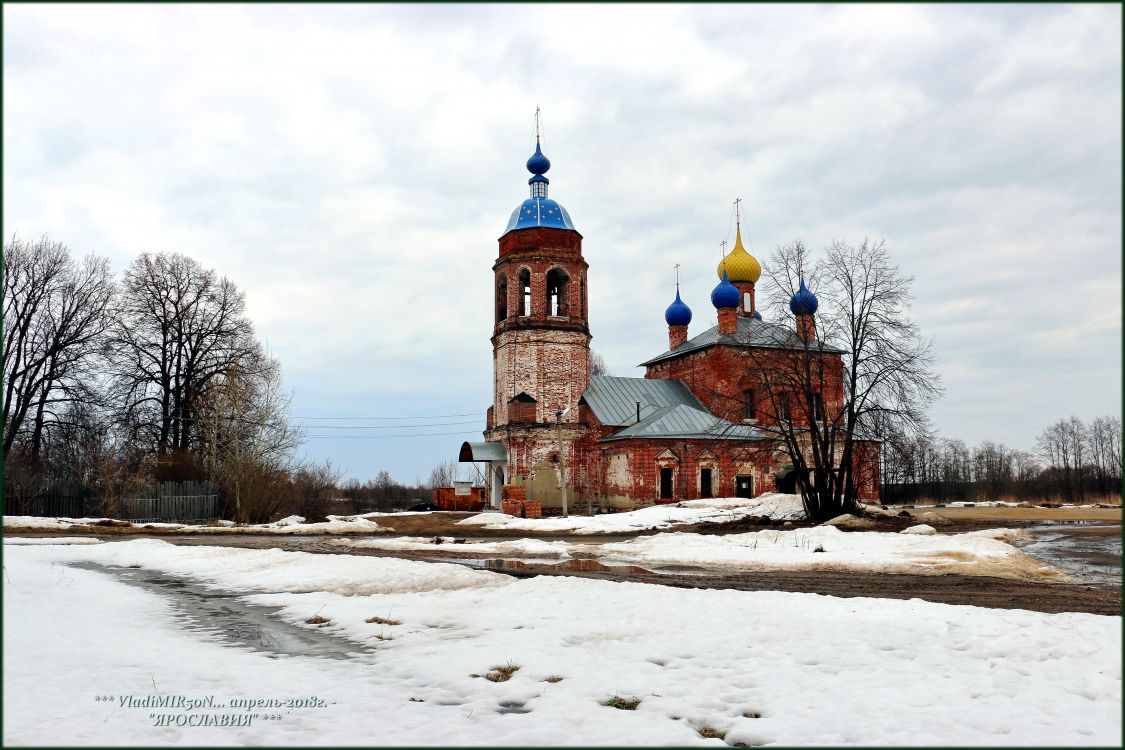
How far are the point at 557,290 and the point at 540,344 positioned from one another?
326cm

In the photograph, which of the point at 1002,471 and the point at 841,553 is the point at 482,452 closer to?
the point at 841,553

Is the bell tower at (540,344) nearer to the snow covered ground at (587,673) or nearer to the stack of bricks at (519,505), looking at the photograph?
the stack of bricks at (519,505)

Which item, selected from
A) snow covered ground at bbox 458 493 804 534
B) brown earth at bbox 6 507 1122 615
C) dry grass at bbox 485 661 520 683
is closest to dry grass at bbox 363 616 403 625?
dry grass at bbox 485 661 520 683

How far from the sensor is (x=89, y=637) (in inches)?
315

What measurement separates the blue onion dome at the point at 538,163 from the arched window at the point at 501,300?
6.19 meters

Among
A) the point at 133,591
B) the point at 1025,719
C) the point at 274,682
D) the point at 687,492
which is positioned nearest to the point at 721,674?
the point at 1025,719

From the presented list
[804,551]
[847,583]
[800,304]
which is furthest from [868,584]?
[800,304]

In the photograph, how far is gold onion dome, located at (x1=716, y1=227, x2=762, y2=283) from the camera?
47.4 m

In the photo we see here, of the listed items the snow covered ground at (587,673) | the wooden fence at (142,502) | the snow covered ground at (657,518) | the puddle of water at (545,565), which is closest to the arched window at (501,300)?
the snow covered ground at (657,518)

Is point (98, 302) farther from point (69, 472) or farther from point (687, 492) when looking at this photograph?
point (687, 492)

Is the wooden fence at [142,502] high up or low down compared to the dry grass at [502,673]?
down

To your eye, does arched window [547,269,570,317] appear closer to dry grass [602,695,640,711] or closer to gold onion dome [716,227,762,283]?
gold onion dome [716,227,762,283]

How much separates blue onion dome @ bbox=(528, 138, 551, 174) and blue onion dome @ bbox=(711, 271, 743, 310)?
11203 mm

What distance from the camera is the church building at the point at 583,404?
37.2m
